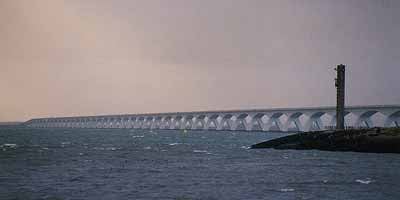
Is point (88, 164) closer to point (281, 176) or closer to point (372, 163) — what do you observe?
point (281, 176)

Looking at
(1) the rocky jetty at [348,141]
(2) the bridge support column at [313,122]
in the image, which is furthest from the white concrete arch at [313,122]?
(1) the rocky jetty at [348,141]

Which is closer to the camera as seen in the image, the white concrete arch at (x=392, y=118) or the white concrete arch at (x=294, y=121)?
the white concrete arch at (x=392, y=118)

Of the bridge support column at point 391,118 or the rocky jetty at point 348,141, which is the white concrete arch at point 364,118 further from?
the rocky jetty at point 348,141

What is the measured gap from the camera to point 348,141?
274ft

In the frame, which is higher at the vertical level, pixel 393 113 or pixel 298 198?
pixel 393 113

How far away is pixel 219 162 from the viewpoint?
64.5 meters

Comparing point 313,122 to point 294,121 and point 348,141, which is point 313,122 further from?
point 348,141

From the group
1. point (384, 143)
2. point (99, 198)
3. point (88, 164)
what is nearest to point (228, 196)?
point (99, 198)

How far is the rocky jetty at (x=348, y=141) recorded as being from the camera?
79.8 m

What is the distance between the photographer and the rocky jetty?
79.8 meters

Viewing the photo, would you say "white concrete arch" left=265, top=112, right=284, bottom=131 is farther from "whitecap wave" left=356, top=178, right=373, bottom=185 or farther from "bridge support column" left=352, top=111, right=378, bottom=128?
"whitecap wave" left=356, top=178, right=373, bottom=185

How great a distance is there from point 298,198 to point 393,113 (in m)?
107

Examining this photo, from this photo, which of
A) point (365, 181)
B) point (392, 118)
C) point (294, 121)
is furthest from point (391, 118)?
point (365, 181)

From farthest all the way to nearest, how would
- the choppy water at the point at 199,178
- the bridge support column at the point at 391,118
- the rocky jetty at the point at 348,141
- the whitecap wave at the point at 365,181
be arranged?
1. the bridge support column at the point at 391,118
2. the rocky jetty at the point at 348,141
3. the whitecap wave at the point at 365,181
4. the choppy water at the point at 199,178
